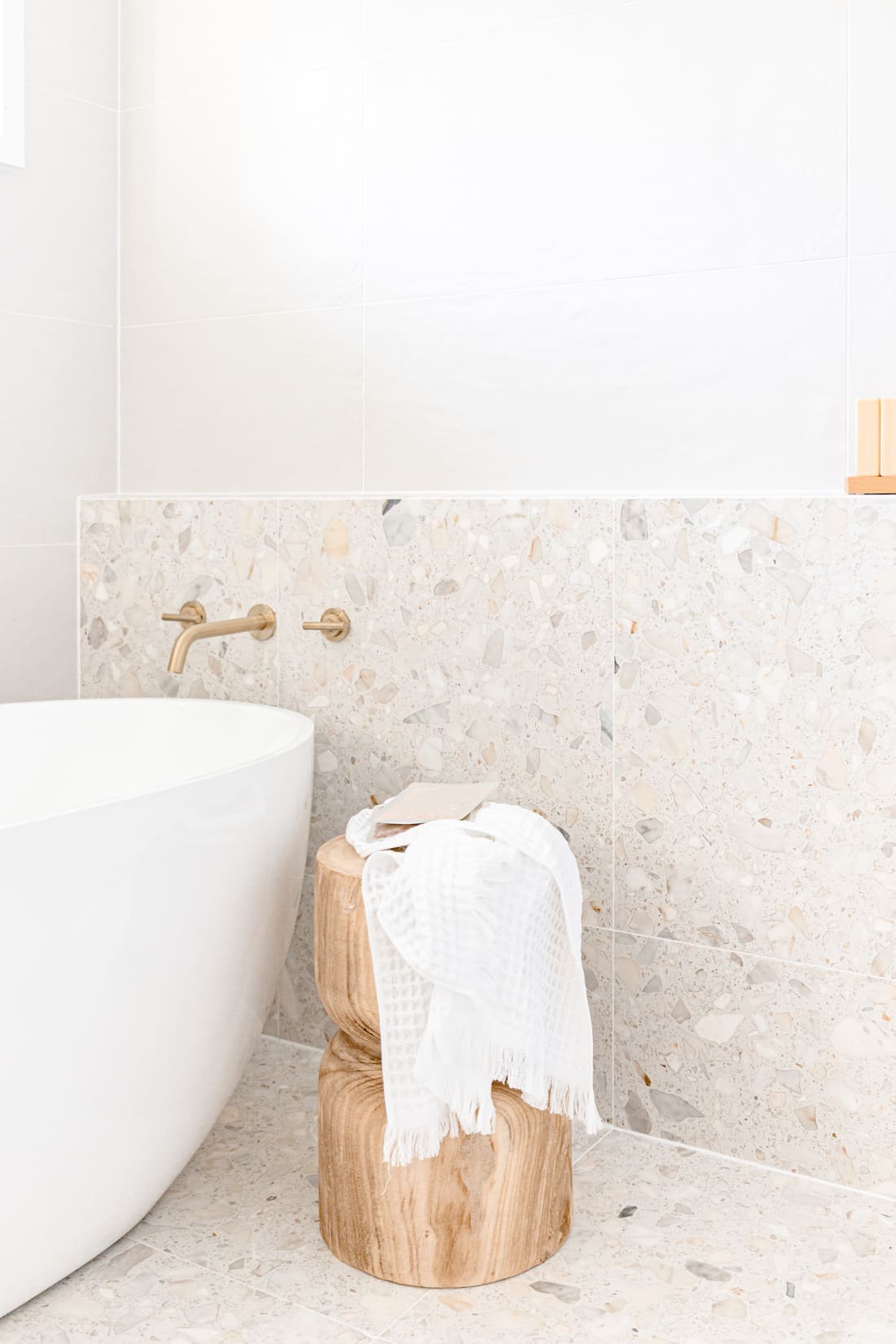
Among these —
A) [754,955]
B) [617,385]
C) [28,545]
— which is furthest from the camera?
[28,545]

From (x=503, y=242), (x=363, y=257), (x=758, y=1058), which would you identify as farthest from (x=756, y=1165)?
(x=363, y=257)

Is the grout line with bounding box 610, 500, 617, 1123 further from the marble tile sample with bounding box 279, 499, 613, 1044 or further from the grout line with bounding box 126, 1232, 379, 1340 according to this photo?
the grout line with bounding box 126, 1232, 379, 1340

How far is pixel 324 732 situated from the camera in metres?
2.23

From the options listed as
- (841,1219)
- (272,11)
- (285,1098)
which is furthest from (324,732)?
(272,11)

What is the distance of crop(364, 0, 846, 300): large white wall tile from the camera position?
1.78 m

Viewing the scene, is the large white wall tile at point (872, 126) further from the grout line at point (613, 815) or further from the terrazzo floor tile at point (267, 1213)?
the terrazzo floor tile at point (267, 1213)

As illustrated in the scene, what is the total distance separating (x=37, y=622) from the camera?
2.46 meters

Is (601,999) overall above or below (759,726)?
below

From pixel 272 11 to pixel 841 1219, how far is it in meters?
2.16

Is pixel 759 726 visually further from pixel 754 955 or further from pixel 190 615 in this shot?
pixel 190 615

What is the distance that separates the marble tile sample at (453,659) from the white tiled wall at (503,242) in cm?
11

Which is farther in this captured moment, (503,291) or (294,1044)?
(294,1044)

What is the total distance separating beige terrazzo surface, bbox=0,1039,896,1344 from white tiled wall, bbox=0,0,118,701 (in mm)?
1099

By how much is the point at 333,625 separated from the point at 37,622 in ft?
2.15
